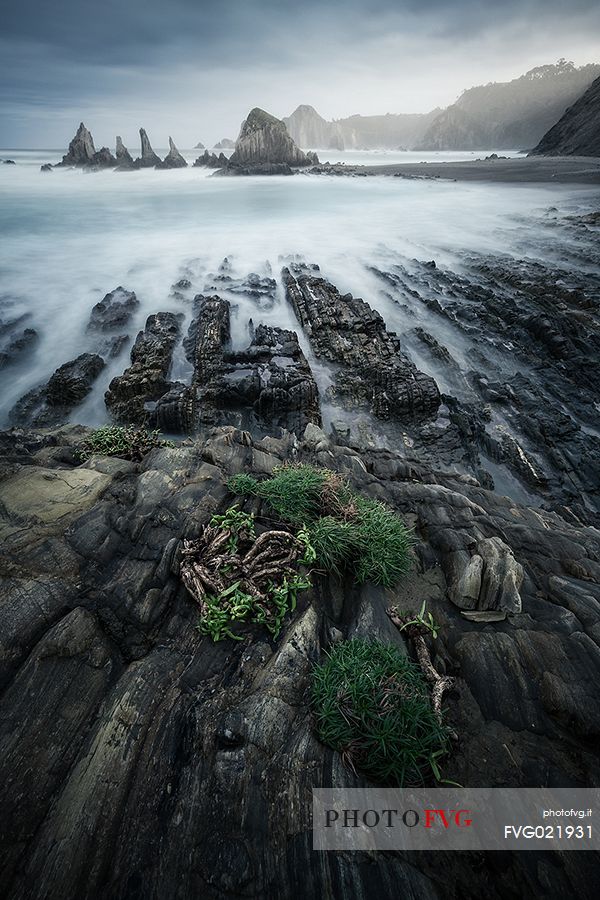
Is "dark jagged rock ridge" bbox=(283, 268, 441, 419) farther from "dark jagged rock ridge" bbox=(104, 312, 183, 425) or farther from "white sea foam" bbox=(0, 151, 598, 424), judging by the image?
"dark jagged rock ridge" bbox=(104, 312, 183, 425)

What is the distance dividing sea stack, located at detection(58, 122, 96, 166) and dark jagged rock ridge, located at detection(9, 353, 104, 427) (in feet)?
419

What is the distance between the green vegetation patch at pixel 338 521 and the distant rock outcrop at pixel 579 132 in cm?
10126

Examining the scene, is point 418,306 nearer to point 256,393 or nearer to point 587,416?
point 587,416

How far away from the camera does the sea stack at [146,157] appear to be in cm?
11168

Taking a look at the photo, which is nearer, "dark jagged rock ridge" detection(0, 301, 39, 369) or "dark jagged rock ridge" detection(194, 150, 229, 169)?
"dark jagged rock ridge" detection(0, 301, 39, 369)

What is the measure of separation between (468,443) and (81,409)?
11.9 meters

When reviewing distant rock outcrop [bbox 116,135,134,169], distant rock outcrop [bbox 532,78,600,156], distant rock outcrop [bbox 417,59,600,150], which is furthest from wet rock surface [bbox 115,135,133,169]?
distant rock outcrop [bbox 417,59,600,150]

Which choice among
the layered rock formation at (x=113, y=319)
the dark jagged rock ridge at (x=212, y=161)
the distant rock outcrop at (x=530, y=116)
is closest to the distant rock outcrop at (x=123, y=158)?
the dark jagged rock ridge at (x=212, y=161)

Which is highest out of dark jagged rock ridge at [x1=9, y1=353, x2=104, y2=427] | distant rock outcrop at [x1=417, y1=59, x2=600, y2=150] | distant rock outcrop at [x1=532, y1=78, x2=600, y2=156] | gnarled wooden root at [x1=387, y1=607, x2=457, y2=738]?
distant rock outcrop at [x1=417, y1=59, x2=600, y2=150]

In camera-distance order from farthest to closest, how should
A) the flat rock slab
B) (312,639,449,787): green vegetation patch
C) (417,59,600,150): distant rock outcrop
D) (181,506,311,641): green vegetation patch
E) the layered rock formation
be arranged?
(417,59,600,150): distant rock outcrop → the layered rock formation → the flat rock slab → (181,506,311,641): green vegetation patch → (312,639,449,787): green vegetation patch

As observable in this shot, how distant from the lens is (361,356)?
47.4 ft

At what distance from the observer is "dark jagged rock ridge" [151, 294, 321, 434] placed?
11.8 meters

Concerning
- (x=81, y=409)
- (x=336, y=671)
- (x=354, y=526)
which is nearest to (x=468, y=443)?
(x=354, y=526)

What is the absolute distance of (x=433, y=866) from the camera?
9.66 ft
